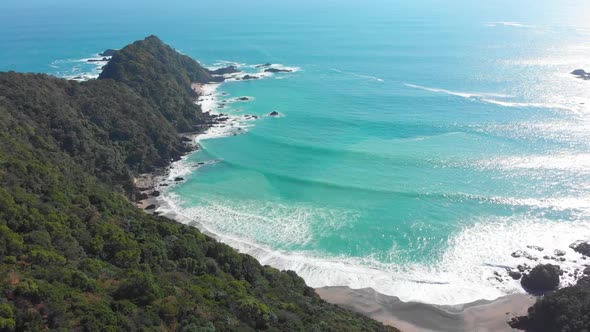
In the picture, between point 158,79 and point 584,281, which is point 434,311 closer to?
point 584,281

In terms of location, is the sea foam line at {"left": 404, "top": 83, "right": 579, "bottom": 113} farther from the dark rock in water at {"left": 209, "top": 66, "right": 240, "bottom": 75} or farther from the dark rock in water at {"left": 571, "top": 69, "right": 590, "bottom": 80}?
the dark rock in water at {"left": 209, "top": 66, "right": 240, "bottom": 75}

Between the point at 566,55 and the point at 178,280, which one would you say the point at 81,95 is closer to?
the point at 178,280

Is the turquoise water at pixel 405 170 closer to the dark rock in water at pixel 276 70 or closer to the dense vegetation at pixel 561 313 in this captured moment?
the dark rock in water at pixel 276 70

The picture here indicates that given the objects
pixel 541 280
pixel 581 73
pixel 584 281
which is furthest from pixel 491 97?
pixel 541 280

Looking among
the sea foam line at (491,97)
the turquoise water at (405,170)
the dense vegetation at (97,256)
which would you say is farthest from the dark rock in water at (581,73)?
the dense vegetation at (97,256)

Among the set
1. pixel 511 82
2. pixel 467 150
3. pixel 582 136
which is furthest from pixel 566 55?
pixel 467 150

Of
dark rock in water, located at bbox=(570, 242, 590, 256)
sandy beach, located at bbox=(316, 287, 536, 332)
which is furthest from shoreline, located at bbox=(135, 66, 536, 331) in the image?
dark rock in water, located at bbox=(570, 242, 590, 256)
